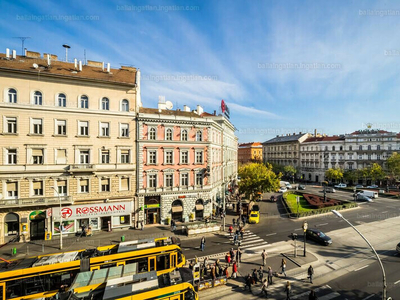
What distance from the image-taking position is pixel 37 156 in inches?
981

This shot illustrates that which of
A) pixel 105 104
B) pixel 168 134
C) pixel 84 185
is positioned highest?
pixel 105 104

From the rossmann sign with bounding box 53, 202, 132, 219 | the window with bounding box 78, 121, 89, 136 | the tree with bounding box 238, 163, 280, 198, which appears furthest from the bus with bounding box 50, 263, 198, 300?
the tree with bounding box 238, 163, 280, 198

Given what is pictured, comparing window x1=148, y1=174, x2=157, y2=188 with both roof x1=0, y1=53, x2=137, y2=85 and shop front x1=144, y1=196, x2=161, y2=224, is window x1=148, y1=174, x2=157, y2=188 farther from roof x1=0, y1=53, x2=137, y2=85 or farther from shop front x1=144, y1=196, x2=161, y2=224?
roof x1=0, y1=53, x2=137, y2=85

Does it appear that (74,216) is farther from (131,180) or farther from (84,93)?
(84,93)

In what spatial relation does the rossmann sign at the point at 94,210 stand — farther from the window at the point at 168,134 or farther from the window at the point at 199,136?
Answer: the window at the point at 199,136

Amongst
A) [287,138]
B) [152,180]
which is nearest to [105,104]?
[152,180]

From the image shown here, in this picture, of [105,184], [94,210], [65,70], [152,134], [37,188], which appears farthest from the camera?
[152,134]

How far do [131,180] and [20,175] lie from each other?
507 inches

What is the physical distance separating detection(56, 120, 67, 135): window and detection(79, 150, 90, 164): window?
3320mm

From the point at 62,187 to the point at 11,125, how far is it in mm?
9548

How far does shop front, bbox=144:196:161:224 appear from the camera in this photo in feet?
97.2

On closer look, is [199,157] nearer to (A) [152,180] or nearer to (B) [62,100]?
(A) [152,180]

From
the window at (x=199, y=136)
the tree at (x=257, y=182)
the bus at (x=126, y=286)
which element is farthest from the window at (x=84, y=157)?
the tree at (x=257, y=182)

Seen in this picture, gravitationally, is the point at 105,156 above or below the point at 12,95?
below
